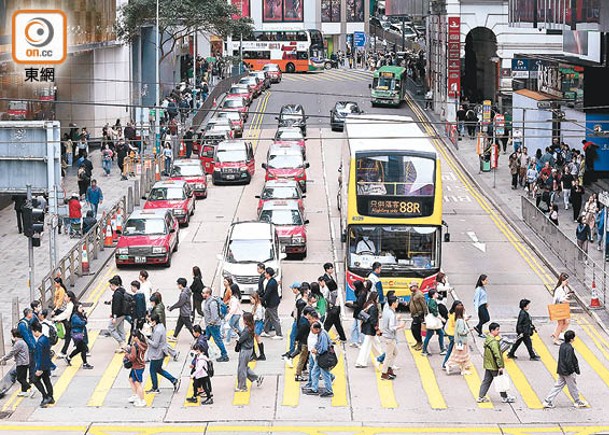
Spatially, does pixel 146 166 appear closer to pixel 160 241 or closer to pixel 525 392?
pixel 160 241

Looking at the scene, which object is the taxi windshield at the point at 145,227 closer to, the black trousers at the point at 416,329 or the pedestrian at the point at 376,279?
the pedestrian at the point at 376,279

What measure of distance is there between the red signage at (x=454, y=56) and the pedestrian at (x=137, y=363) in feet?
157

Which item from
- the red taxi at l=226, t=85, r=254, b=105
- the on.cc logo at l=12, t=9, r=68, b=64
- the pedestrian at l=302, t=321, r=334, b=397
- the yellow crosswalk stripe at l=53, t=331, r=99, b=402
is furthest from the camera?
the red taxi at l=226, t=85, r=254, b=105

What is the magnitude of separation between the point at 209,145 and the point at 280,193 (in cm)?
1272

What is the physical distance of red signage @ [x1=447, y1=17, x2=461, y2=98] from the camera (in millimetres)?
69812

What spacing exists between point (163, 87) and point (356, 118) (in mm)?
44079

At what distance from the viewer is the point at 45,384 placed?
78.6 feet

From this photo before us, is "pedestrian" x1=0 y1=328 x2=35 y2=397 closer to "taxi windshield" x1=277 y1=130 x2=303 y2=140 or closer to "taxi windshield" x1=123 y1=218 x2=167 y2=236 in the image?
"taxi windshield" x1=123 y1=218 x2=167 y2=236

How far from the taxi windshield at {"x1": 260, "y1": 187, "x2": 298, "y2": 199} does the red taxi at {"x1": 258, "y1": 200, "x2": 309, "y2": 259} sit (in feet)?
7.84

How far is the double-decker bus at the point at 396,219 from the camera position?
104 feet

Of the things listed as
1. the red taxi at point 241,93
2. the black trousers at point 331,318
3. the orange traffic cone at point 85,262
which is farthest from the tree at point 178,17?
the black trousers at point 331,318

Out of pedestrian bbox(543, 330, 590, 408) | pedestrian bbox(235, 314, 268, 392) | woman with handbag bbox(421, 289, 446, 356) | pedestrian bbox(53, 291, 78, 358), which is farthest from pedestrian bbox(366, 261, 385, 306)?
pedestrian bbox(53, 291, 78, 358)

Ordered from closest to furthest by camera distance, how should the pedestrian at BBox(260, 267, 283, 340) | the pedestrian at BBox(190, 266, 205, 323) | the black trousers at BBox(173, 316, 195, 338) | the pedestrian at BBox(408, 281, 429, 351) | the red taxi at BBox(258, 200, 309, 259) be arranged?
1. the pedestrian at BBox(408, 281, 429, 351)
2. the black trousers at BBox(173, 316, 195, 338)
3. the pedestrian at BBox(260, 267, 283, 340)
4. the pedestrian at BBox(190, 266, 205, 323)
5. the red taxi at BBox(258, 200, 309, 259)

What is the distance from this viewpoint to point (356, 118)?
41.6 meters
